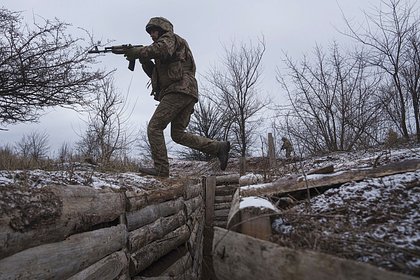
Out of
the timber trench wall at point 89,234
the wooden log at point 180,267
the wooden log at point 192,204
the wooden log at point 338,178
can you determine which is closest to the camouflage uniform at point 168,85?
the wooden log at point 192,204

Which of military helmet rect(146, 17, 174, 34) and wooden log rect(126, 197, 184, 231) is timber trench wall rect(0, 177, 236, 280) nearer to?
wooden log rect(126, 197, 184, 231)

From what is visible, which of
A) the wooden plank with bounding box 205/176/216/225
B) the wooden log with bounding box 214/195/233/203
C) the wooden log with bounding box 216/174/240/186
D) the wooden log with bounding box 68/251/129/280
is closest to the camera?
the wooden log with bounding box 68/251/129/280

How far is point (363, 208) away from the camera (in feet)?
5.67

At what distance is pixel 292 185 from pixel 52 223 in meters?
1.48

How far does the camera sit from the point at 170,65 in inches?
171

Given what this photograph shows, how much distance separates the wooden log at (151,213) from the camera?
8.85ft

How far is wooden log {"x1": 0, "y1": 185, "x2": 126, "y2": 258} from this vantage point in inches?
58.9

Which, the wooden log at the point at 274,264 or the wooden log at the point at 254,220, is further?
the wooden log at the point at 254,220

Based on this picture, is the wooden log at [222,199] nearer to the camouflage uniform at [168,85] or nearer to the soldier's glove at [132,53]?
the camouflage uniform at [168,85]

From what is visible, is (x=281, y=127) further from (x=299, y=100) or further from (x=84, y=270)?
(x=84, y=270)

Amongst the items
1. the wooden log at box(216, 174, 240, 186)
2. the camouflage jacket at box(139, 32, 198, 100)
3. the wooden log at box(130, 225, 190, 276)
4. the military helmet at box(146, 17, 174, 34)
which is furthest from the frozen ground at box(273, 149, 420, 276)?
the wooden log at box(216, 174, 240, 186)

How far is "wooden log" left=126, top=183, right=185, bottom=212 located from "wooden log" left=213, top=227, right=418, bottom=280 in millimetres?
1044

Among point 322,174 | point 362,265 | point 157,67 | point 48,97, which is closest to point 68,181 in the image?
point 322,174

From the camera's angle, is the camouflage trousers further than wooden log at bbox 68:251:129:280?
Yes
